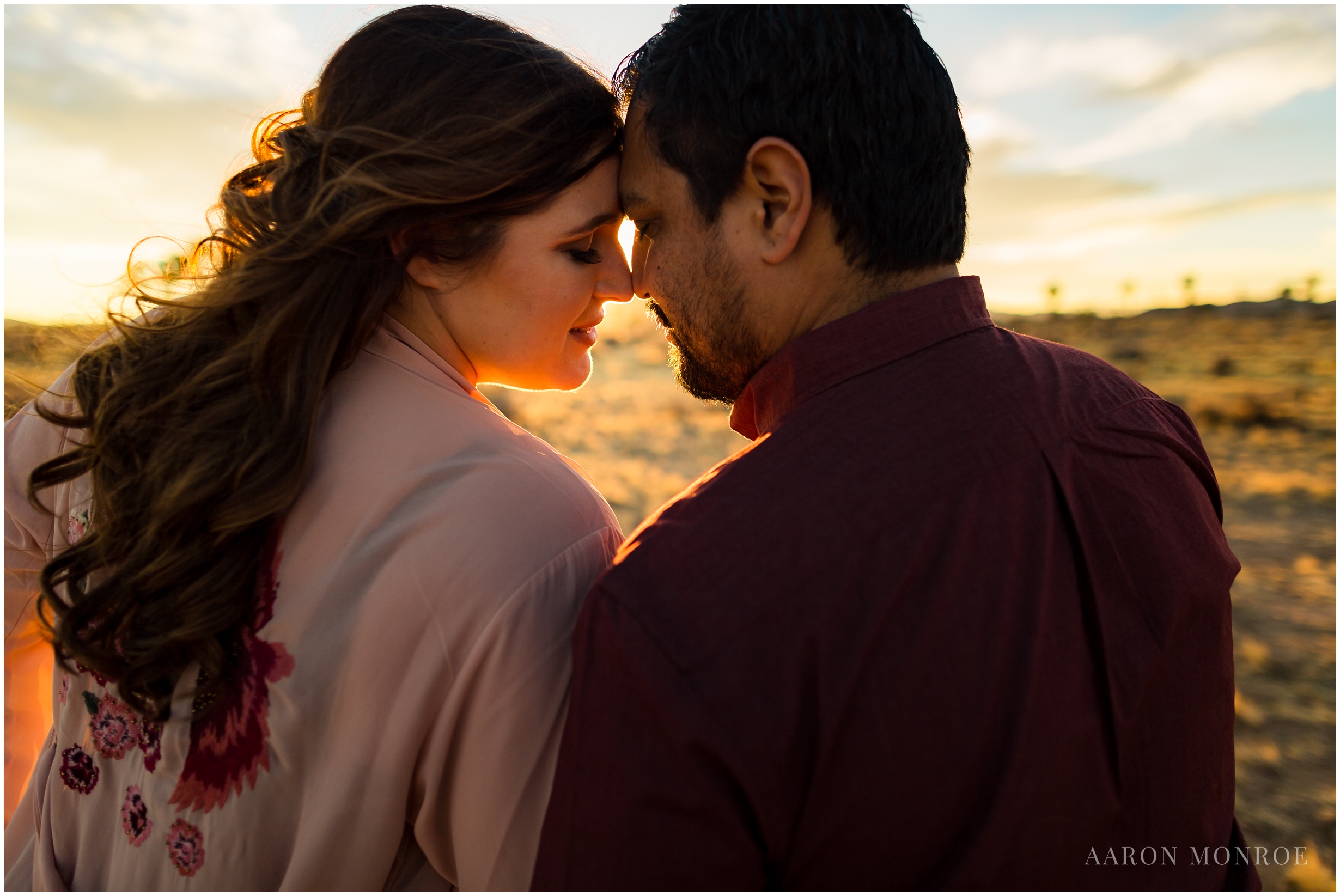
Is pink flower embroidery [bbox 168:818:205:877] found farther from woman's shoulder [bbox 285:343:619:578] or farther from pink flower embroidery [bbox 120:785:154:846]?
woman's shoulder [bbox 285:343:619:578]

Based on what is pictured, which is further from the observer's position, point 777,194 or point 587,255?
point 587,255

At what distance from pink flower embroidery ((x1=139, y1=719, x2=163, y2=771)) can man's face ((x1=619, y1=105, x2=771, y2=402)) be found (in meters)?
1.34

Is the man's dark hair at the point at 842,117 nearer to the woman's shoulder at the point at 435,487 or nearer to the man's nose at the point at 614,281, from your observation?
the man's nose at the point at 614,281

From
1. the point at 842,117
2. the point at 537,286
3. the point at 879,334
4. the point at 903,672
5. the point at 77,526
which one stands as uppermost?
the point at 842,117

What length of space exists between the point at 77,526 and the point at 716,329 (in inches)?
58.6

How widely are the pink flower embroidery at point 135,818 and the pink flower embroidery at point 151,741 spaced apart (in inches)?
2.6

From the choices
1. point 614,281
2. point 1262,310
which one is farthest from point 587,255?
point 1262,310

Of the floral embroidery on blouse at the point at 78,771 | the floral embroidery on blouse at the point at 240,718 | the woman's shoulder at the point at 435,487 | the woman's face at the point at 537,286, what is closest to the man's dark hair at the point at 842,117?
the woman's face at the point at 537,286

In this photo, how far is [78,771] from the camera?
1.71m

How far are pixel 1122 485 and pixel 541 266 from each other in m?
1.26

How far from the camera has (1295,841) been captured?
12.4 feet

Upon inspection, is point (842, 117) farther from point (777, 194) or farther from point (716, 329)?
point (716, 329)

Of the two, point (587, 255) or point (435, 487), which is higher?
point (587, 255)

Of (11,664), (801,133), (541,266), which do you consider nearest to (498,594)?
(541,266)
